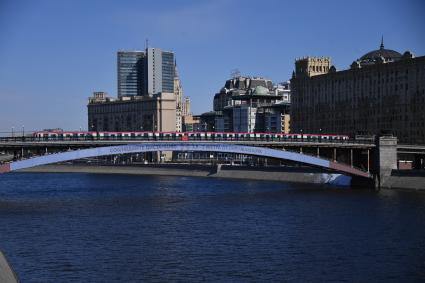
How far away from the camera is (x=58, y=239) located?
5588cm

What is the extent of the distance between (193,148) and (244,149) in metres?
6.69

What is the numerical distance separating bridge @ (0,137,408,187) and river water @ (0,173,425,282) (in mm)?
5681

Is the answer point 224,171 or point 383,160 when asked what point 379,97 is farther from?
point 383,160

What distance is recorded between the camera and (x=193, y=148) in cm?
9150

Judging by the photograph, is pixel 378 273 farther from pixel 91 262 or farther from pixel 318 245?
pixel 91 262

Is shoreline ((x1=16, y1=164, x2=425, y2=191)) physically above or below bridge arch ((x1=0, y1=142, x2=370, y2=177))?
below

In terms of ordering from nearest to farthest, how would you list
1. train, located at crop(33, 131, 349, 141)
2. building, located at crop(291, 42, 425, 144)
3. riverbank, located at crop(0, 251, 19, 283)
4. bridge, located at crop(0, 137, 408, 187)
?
riverbank, located at crop(0, 251, 19, 283) → bridge, located at crop(0, 137, 408, 187) → train, located at crop(33, 131, 349, 141) → building, located at crop(291, 42, 425, 144)

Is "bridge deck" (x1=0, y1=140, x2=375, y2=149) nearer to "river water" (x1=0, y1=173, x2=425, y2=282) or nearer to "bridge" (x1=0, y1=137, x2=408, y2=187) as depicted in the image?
"bridge" (x1=0, y1=137, x2=408, y2=187)

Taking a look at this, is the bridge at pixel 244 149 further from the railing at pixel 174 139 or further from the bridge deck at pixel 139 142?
the railing at pixel 174 139

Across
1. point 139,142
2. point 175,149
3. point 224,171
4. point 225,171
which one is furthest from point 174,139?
point 224,171

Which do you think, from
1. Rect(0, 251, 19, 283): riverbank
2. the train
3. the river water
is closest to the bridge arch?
the train

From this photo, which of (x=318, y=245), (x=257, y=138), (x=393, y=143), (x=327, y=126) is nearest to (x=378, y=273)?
(x=318, y=245)

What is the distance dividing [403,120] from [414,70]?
1158 cm

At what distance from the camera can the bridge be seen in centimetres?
8406
